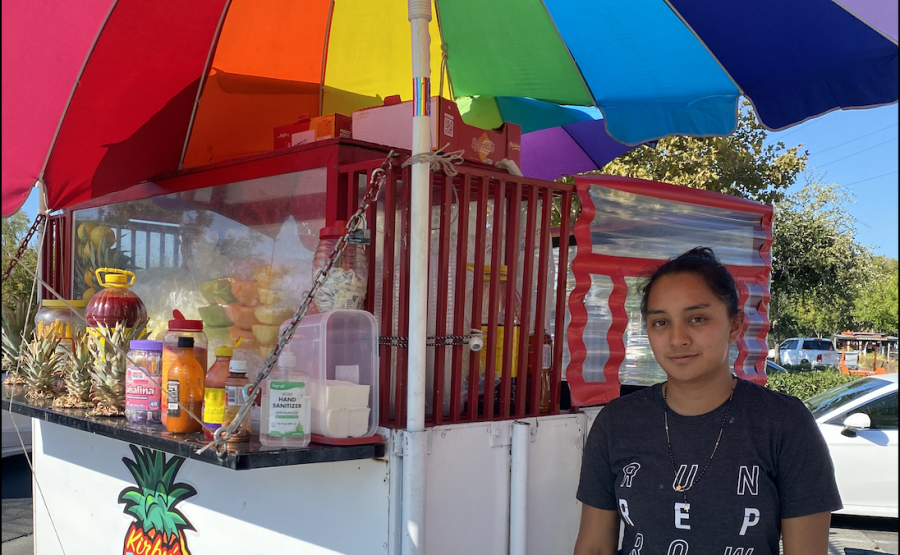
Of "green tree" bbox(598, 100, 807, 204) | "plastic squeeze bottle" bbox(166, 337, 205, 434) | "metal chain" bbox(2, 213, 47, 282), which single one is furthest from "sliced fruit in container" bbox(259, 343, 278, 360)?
"green tree" bbox(598, 100, 807, 204)

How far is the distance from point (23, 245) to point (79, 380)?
876 millimetres

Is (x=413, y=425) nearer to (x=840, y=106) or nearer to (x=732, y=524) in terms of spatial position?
(x=732, y=524)

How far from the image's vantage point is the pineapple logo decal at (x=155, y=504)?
2.83m

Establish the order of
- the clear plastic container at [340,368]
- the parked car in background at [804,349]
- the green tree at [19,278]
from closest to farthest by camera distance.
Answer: the clear plastic container at [340,368] < the green tree at [19,278] < the parked car in background at [804,349]

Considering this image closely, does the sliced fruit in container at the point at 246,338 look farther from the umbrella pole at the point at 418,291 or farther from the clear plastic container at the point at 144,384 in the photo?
the umbrella pole at the point at 418,291

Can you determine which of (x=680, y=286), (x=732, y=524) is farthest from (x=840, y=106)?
(x=732, y=524)

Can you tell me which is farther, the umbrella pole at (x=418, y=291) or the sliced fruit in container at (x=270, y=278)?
the sliced fruit in container at (x=270, y=278)

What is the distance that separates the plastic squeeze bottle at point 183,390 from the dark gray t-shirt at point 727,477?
1.27 meters

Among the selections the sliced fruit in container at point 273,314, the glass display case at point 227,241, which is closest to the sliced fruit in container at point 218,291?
the glass display case at point 227,241

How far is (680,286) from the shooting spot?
204cm

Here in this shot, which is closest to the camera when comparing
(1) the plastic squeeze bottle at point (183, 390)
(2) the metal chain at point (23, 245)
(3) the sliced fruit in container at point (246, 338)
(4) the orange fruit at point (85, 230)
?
(1) the plastic squeeze bottle at point (183, 390)

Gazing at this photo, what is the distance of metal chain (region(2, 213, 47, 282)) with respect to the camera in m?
3.01

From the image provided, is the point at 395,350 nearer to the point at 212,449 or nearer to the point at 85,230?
the point at 212,449

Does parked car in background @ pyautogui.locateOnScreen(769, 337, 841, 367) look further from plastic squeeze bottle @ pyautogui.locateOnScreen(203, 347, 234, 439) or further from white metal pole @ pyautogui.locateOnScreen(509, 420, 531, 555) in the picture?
plastic squeeze bottle @ pyautogui.locateOnScreen(203, 347, 234, 439)
